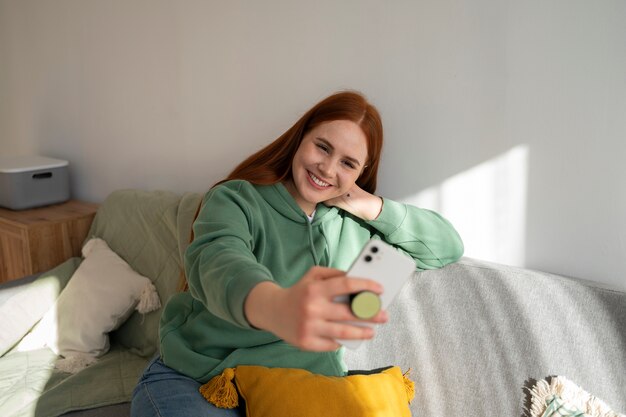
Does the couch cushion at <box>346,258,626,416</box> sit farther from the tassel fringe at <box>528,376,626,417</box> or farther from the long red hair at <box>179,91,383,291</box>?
the long red hair at <box>179,91,383,291</box>

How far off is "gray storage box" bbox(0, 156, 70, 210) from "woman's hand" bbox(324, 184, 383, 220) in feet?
5.41

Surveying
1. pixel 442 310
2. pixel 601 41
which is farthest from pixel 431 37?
pixel 442 310

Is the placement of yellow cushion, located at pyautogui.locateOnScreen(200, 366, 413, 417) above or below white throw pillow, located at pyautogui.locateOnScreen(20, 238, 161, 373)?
above

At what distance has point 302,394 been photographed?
133cm

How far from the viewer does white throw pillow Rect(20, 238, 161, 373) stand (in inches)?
80.6

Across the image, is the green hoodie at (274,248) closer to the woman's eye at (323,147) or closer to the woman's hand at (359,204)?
the woman's hand at (359,204)

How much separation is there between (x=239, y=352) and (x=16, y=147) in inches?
98.1

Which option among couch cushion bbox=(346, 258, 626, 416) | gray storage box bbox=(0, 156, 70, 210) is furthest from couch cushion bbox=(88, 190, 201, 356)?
couch cushion bbox=(346, 258, 626, 416)

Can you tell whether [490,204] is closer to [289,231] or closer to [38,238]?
[289,231]

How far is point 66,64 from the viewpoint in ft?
9.54

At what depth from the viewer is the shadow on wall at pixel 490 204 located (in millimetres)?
1649

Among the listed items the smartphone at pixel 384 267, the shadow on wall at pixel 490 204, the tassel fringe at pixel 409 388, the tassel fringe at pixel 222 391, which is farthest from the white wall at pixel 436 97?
the smartphone at pixel 384 267

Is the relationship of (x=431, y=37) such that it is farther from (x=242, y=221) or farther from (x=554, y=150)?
(x=242, y=221)

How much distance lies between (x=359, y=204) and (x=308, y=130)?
0.24m
